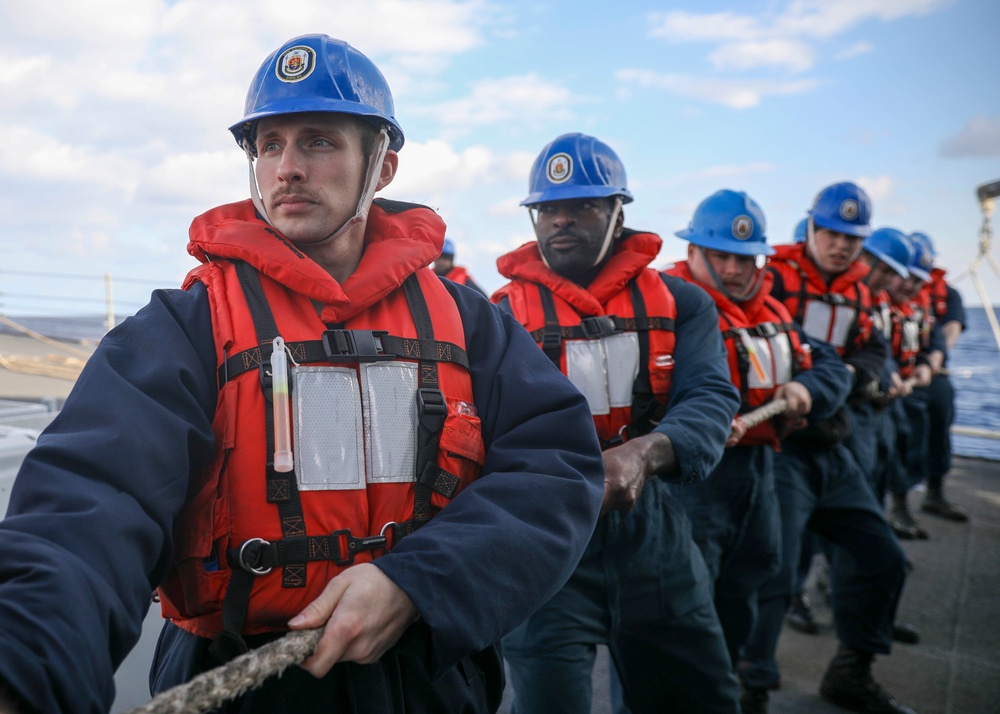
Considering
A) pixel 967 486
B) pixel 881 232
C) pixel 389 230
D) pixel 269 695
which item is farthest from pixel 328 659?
pixel 967 486

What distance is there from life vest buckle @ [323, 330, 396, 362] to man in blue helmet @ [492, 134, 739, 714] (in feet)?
4.43

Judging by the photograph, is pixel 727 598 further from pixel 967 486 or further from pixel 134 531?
pixel 967 486

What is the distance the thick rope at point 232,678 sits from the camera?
1147mm

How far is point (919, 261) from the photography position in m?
8.76

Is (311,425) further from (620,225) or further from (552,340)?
(620,225)

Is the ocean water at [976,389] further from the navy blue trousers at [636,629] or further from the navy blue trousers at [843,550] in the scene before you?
the navy blue trousers at [636,629]

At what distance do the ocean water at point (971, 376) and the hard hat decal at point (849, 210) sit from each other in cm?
508

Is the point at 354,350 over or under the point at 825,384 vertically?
over

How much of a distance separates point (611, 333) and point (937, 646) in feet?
12.6

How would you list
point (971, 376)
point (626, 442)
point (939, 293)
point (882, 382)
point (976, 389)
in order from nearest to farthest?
1. point (626, 442)
2. point (882, 382)
3. point (939, 293)
4. point (976, 389)
5. point (971, 376)

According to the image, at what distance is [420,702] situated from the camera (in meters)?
1.66

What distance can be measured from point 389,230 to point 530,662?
5.69 ft

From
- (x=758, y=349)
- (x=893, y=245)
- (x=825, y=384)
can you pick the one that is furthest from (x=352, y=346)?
(x=893, y=245)

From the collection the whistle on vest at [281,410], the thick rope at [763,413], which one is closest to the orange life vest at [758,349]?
the thick rope at [763,413]
